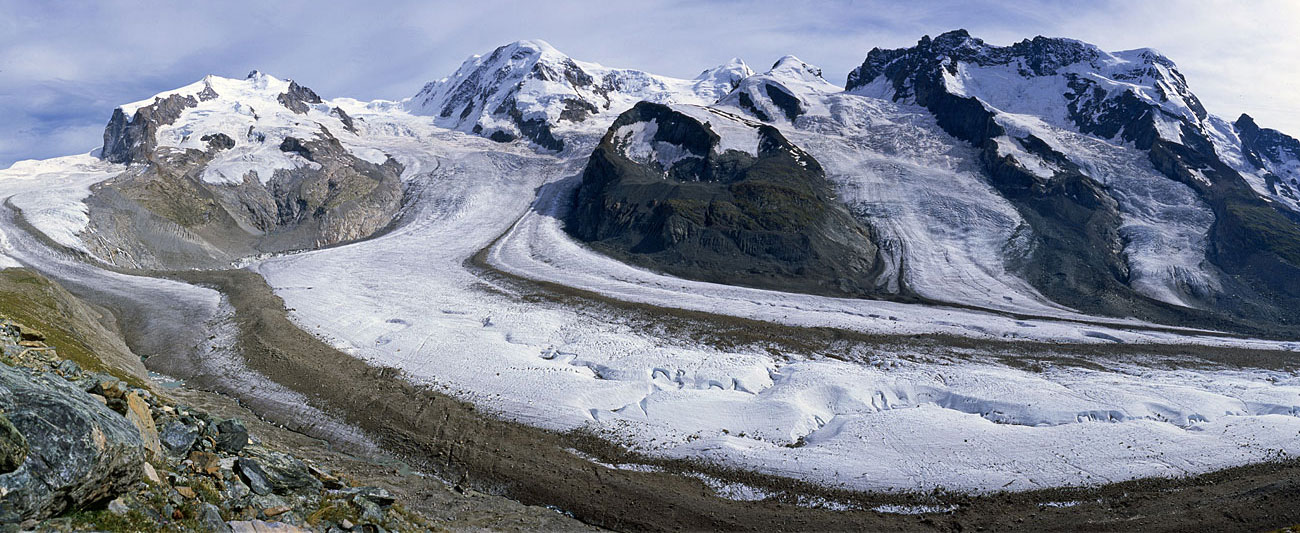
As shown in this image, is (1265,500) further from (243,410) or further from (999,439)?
(243,410)

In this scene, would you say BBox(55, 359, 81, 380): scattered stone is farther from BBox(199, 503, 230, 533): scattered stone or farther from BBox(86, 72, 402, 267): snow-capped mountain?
BBox(86, 72, 402, 267): snow-capped mountain

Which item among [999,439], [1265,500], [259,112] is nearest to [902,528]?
[999,439]

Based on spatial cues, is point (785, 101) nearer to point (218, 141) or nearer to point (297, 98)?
point (218, 141)

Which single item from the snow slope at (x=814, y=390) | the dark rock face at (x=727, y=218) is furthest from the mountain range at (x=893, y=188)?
the snow slope at (x=814, y=390)

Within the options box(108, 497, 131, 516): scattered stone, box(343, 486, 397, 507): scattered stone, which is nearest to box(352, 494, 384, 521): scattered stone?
box(343, 486, 397, 507): scattered stone

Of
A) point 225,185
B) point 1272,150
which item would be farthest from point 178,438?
point 1272,150
